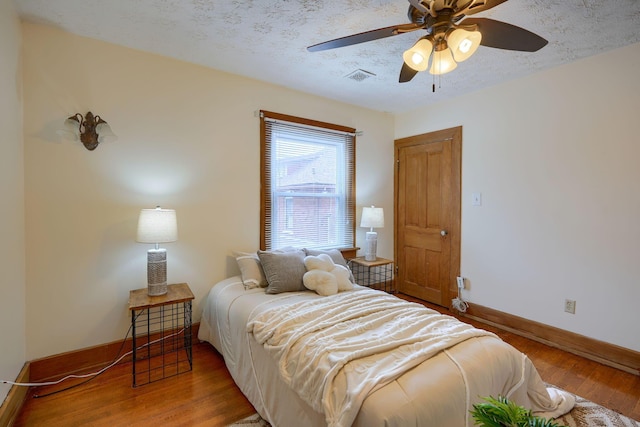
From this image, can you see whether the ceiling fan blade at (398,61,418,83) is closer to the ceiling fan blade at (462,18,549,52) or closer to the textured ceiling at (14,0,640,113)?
the textured ceiling at (14,0,640,113)

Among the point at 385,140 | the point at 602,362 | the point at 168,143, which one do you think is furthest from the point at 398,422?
the point at 385,140

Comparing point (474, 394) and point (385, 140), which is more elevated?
point (385, 140)

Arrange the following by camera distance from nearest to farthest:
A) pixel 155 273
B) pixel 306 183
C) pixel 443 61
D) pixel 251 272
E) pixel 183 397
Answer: pixel 443 61 < pixel 183 397 < pixel 155 273 < pixel 251 272 < pixel 306 183

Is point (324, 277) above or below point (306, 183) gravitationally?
below

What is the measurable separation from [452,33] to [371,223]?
222cm

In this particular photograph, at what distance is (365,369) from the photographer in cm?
133

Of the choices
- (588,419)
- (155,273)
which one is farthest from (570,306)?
(155,273)

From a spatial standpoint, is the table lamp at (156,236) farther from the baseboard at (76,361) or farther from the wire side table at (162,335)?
the baseboard at (76,361)

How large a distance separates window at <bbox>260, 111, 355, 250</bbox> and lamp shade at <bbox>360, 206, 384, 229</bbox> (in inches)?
8.2

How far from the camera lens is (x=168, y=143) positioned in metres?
2.52

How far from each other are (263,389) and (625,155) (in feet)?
10.1

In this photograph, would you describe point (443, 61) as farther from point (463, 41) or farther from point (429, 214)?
point (429, 214)

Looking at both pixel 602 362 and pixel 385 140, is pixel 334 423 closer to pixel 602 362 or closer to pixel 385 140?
pixel 602 362

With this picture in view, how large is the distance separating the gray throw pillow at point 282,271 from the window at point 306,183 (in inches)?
20.1
